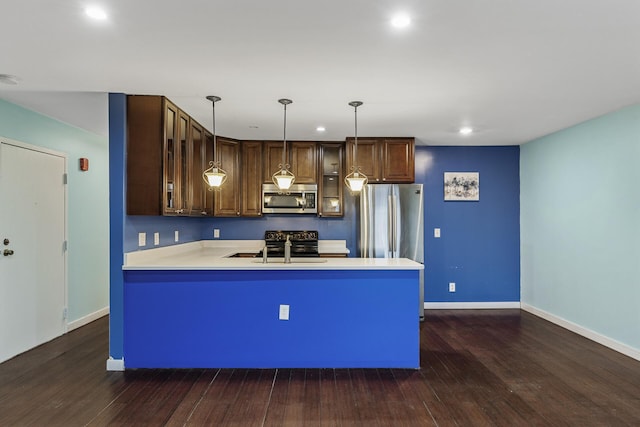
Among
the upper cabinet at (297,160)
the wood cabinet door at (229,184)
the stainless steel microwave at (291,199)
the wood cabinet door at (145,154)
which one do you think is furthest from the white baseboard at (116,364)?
the upper cabinet at (297,160)

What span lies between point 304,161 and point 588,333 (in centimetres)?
385

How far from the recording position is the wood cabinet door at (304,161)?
5012 mm

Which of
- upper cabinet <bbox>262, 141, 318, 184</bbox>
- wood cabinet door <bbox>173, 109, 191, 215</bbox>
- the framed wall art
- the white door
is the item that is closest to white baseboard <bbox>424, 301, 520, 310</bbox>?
the framed wall art

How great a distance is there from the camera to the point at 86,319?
4.54m

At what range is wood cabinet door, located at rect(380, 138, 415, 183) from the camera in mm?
4750

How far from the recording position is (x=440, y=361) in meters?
3.37

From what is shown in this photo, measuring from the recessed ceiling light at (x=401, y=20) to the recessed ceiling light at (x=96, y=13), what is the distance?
1.50 metres

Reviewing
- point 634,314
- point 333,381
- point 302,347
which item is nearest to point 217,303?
point 302,347

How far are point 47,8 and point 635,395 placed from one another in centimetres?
447

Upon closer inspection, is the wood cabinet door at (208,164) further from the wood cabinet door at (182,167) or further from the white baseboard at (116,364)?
the white baseboard at (116,364)

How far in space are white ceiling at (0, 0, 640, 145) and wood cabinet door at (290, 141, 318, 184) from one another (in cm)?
121

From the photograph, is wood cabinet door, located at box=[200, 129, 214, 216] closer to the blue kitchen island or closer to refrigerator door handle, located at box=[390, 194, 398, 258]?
the blue kitchen island

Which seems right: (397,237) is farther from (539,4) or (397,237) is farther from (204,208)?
(539,4)

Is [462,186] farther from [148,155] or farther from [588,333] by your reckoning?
[148,155]
